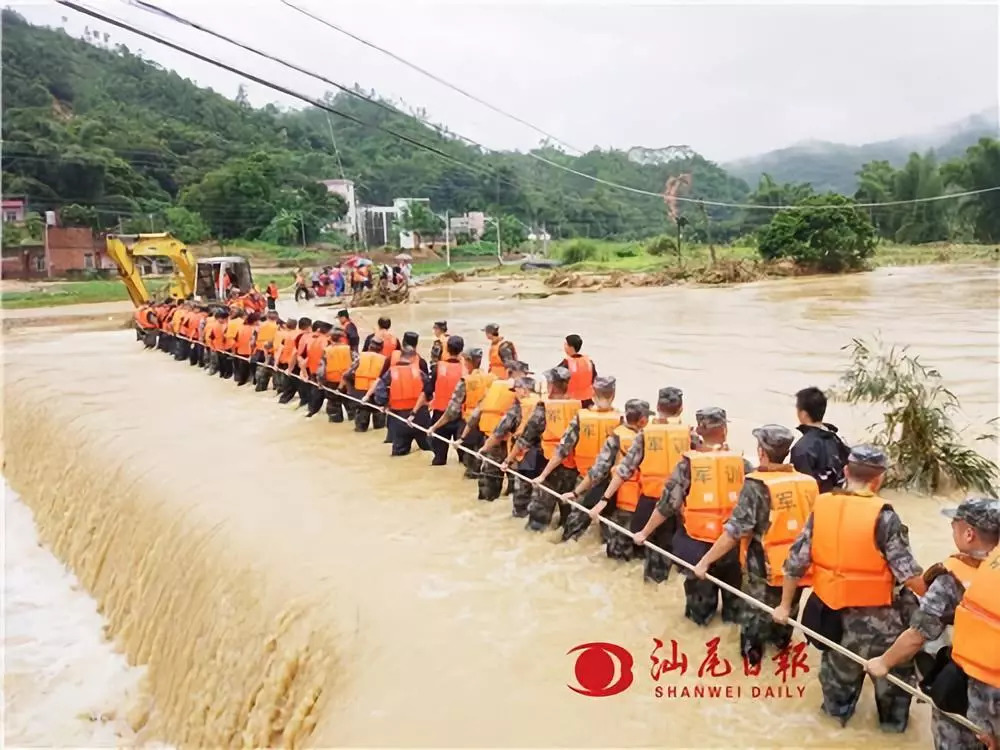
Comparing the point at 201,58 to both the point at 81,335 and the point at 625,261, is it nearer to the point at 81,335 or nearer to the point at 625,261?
the point at 81,335

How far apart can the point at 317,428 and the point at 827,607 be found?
27.7 feet

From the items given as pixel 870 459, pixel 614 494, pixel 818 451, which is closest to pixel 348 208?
pixel 614 494

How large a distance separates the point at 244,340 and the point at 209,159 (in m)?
57.0

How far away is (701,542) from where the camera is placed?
16.8 ft

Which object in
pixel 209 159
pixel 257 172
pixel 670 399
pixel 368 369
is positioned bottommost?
pixel 368 369

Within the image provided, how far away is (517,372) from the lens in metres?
8.22

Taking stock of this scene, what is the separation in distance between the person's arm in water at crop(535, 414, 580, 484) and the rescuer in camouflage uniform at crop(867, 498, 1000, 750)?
10.6 ft

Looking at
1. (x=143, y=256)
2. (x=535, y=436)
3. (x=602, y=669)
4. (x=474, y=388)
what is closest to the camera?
(x=602, y=669)

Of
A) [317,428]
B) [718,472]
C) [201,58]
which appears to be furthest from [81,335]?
[718,472]

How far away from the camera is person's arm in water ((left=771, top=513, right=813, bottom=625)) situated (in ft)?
13.5

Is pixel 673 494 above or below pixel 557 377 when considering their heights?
below

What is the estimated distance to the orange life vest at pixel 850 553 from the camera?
3.89 meters

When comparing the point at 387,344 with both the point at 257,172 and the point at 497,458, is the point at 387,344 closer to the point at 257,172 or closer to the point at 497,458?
the point at 497,458

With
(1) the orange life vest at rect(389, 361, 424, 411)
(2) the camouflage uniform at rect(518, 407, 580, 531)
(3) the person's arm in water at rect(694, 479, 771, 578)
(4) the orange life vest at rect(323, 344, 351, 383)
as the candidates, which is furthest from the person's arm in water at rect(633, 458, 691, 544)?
(4) the orange life vest at rect(323, 344, 351, 383)
